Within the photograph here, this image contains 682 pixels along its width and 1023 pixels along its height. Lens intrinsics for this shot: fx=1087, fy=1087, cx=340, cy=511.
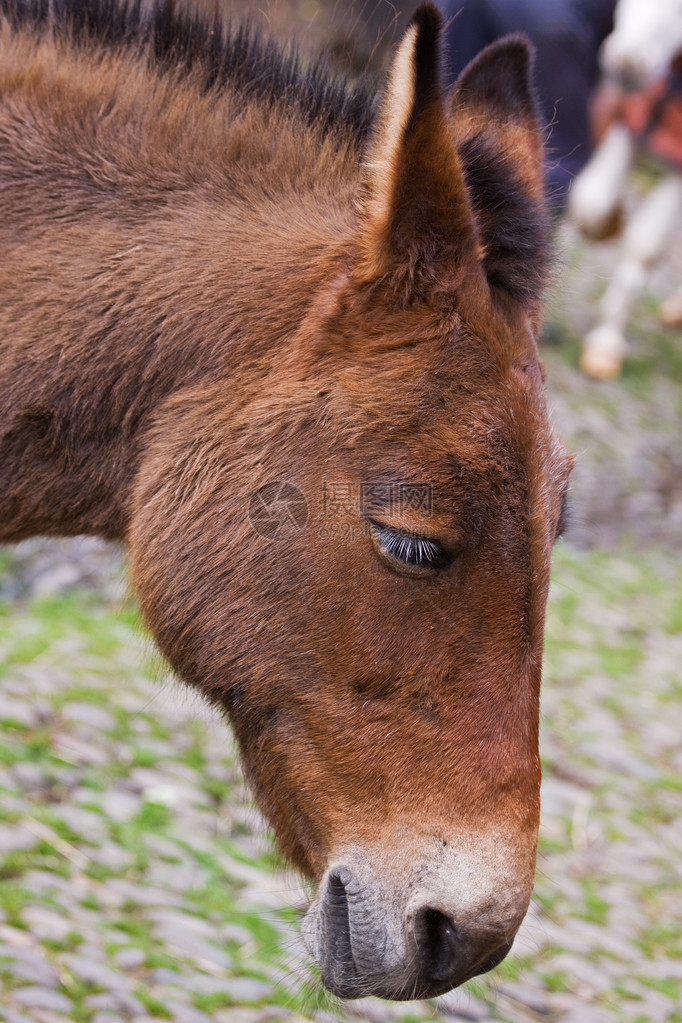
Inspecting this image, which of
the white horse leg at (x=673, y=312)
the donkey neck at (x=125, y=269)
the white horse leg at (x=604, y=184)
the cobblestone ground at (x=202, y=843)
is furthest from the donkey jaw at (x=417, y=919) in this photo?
the white horse leg at (x=673, y=312)

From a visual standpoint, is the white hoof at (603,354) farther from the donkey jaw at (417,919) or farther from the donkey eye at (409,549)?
the donkey jaw at (417,919)

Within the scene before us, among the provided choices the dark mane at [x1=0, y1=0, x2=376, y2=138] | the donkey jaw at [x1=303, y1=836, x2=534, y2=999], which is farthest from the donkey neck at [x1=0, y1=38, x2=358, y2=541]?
the donkey jaw at [x1=303, y1=836, x2=534, y2=999]

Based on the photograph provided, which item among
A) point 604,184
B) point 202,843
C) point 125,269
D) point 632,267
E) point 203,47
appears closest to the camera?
point 125,269

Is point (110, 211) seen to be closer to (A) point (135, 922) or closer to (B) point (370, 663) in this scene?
(B) point (370, 663)

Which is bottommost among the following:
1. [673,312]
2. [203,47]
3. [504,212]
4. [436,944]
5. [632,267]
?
[673,312]

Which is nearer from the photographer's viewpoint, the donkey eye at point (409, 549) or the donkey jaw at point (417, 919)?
the donkey jaw at point (417, 919)

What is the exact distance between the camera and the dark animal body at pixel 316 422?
2635mm

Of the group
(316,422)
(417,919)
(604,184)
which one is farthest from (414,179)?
(604,184)

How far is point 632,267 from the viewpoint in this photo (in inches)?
486

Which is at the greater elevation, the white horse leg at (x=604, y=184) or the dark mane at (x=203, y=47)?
the dark mane at (x=203, y=47)

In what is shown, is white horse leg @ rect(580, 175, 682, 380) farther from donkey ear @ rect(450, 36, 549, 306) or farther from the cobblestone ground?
donkey ear @ rect(450, 36, 549, 306)

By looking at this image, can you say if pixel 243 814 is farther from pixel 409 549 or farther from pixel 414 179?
pixel 414 179

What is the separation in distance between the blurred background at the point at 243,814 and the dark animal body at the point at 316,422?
449 millimetres

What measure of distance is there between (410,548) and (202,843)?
2.66 meters
